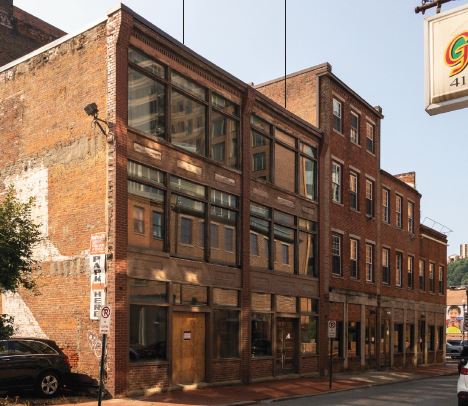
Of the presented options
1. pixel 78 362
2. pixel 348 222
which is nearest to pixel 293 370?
pixel 348 222

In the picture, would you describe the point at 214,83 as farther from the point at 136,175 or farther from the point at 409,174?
the point at 409,174

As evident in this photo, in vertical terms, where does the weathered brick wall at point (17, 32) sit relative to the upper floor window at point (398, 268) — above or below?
above

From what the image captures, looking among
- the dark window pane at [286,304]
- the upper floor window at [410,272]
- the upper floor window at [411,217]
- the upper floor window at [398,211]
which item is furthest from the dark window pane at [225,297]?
the upper floor window at [411,217]

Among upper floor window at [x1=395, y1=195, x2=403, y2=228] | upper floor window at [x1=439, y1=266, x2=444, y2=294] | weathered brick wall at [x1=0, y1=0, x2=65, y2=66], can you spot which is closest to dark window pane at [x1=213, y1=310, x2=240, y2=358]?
weathered brick wall at [x1=0, y1=0, x2=65, y2=66]

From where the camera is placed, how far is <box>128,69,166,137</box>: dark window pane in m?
20.2

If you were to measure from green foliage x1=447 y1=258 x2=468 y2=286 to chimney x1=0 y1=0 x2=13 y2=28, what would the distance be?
153 metres

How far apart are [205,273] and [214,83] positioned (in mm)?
6659

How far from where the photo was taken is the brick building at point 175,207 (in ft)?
64.3

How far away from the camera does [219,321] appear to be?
75.7 feet

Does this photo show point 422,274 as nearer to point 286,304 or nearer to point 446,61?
point 286,304

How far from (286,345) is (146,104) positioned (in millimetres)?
11892

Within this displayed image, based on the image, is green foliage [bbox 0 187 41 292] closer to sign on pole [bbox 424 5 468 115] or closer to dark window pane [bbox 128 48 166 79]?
dark window pane [bbox 128 48 166 79]

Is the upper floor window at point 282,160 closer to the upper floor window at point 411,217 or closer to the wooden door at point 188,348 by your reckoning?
the wooden door at point 188,348

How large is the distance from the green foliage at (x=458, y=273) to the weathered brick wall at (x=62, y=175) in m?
157
